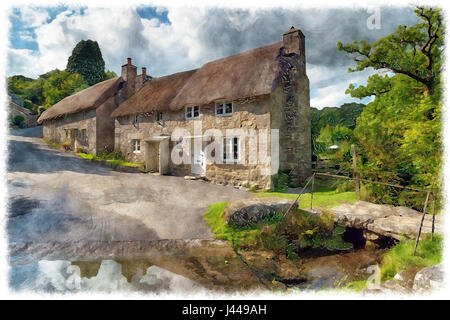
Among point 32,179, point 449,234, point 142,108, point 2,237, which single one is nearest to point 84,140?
point 142,108

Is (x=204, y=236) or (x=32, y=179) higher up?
(x=32, y=179)

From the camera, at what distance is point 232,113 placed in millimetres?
11820

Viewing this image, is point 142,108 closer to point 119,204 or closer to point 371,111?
point 119,204

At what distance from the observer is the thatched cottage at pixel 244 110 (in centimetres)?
1114

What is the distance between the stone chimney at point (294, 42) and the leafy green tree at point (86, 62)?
32162 millimetres

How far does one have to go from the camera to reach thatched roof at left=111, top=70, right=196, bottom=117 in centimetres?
1487

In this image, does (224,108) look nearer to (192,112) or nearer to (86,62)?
(192,112)

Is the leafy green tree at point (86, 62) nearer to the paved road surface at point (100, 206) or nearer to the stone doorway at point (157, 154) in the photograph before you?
the stone doorway at point (157, 154)

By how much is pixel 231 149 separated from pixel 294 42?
22.3ft

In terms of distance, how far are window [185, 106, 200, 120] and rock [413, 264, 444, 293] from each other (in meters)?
11.7

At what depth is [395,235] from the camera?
547cm

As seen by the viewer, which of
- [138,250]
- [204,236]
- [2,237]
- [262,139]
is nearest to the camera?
[2,237]

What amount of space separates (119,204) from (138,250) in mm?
2975

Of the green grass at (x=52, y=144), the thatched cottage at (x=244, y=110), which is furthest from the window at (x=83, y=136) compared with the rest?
the thatched cottage at (x=244, y=110)
